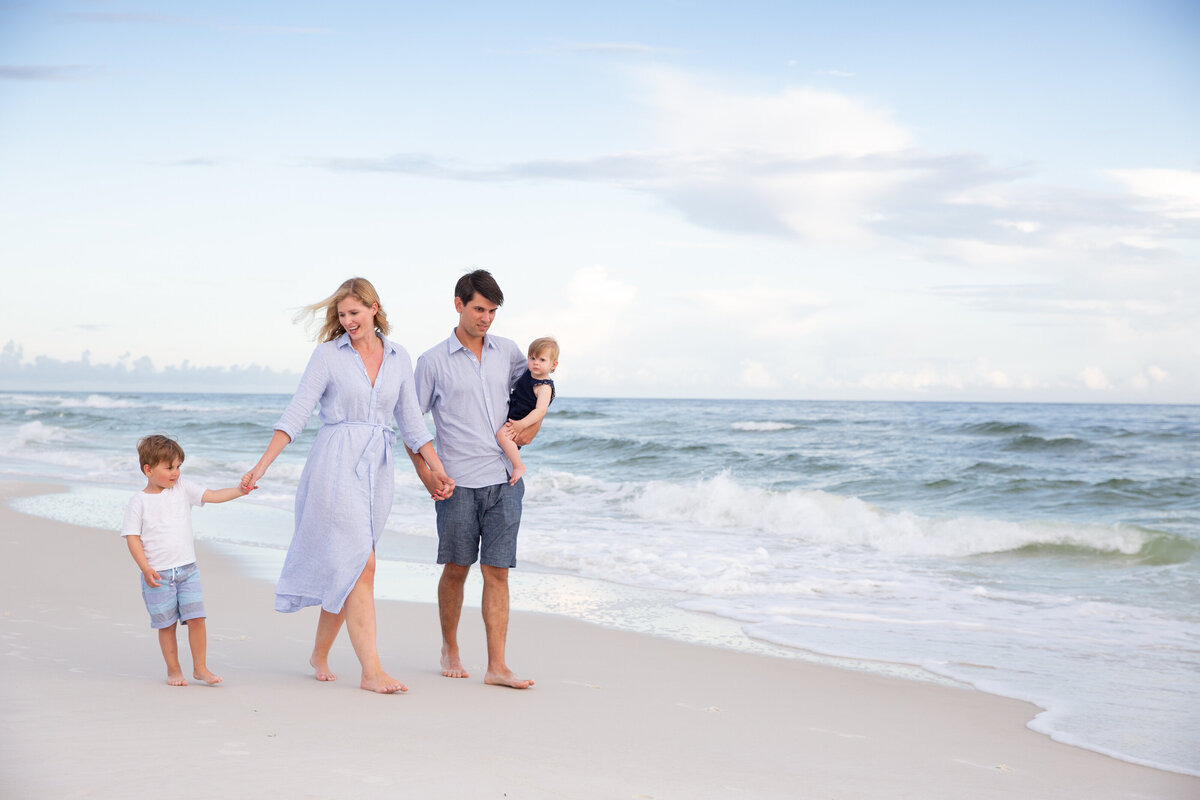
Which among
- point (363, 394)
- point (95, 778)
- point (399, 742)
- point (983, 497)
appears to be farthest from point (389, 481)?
point (983, 497)

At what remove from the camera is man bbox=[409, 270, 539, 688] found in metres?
4.42

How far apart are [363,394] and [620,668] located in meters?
2.12

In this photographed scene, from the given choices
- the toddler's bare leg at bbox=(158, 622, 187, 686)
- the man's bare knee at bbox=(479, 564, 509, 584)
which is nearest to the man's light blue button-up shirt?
the man's bare knee at bbox=(479, 564, 509, 584)

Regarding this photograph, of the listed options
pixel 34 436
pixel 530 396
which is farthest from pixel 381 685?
pixel 34 436

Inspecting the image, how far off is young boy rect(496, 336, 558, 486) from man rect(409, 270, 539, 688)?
0.05m

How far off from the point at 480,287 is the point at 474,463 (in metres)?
0.80

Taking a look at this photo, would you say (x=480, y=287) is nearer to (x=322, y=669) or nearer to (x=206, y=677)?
(x=322, y=669)

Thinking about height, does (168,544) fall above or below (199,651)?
above

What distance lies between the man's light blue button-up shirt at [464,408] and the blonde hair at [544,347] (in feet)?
0.68

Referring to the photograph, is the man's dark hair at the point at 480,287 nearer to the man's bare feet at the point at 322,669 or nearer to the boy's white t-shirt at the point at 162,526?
the boy's white t-shirt at the point at 162,526

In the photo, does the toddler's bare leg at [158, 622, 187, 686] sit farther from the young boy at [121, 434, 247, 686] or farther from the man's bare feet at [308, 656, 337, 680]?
the man's bare feet at [308, 656, 337, 680]

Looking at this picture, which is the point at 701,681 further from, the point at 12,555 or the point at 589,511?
the point at 589,511

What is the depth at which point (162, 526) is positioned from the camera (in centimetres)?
383

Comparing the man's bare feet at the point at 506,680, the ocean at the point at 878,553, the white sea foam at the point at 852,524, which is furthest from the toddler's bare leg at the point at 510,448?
the white sea foam at the point at 852,524
